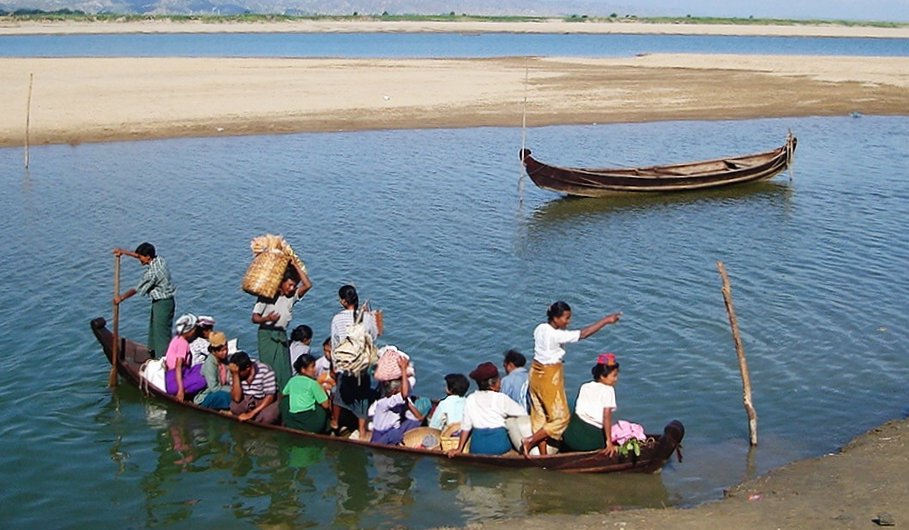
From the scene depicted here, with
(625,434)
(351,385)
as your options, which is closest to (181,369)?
(351,385)

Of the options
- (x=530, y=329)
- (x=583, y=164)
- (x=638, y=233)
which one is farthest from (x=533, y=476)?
(x=583, y=164)

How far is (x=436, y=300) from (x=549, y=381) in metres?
6.09

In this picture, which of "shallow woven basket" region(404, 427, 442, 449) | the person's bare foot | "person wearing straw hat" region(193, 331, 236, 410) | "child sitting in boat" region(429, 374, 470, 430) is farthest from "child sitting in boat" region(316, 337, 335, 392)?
the person's bare foot

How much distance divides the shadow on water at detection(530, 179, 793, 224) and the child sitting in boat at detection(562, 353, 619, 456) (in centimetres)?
1249

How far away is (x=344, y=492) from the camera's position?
33.6 feet

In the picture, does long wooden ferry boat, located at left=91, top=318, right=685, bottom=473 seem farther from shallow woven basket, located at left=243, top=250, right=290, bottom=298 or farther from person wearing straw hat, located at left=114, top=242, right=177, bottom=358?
person wearing straw hat, located at left=114, top=242, right=177, bottom=358

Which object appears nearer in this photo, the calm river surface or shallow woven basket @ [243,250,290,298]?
the calm river surface

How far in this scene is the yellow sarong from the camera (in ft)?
33.0

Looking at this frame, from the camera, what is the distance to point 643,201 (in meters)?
23.8

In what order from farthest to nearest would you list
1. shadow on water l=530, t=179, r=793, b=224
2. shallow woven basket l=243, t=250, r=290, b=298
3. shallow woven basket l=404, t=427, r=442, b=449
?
shadow on water l=530, t=179, r=793, b=224 → shallow woven basket l=243, t=250, r=290, b=298 → shallow woven basket l=404, t=427, r=442, b=449

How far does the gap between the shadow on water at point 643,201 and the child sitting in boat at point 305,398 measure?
12079 mm

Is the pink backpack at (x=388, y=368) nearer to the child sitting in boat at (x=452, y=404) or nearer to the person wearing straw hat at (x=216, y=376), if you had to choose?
the child sitting in boat at (x=452, y=404)

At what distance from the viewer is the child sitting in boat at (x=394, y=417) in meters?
10.8

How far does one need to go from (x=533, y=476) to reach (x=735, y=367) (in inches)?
166
